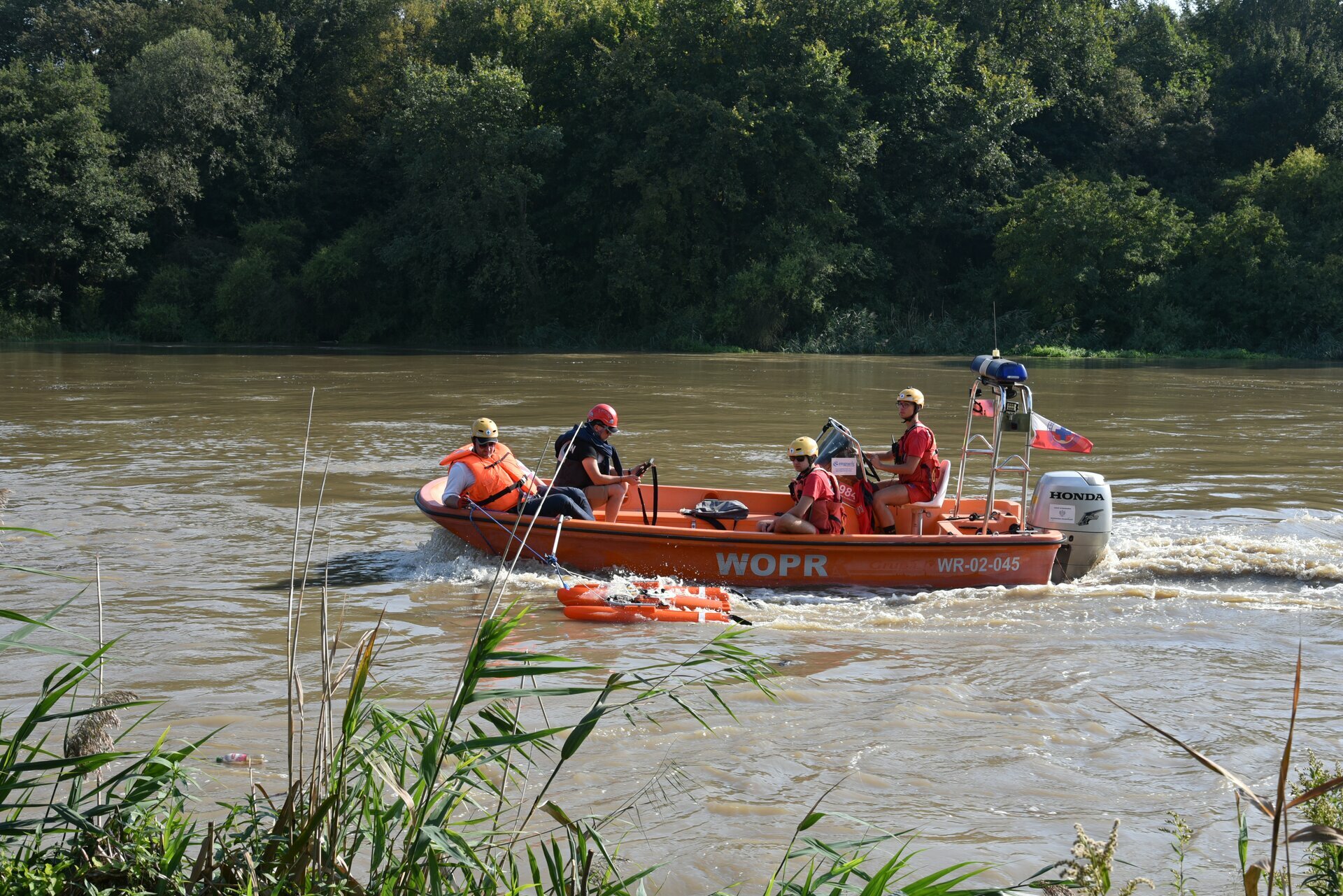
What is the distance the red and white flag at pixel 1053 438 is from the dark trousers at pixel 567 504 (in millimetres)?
3108

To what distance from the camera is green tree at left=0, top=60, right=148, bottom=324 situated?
39500 mm

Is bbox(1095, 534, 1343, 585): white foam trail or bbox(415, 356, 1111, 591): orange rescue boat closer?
bbox(415, 356, 1111, 591): orange rescue boat

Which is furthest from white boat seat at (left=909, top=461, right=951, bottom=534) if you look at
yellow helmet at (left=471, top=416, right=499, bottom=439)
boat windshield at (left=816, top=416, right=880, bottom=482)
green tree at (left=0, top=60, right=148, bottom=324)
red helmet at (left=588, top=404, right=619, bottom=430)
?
green tree at (left=0, top=60, right=148, bottom=324)

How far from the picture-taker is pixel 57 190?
3938cm

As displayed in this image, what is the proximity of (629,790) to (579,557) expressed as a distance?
3.79 meters

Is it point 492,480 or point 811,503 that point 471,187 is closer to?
point 492,480

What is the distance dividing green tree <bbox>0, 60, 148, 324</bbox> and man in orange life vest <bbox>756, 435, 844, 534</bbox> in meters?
37.4

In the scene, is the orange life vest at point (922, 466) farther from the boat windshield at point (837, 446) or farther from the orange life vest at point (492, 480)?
the orange life vest at point (492, 480)

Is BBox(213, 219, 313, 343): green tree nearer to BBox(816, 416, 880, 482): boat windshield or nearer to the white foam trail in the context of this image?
BBox(816, 416, 880, 482): boat windshield

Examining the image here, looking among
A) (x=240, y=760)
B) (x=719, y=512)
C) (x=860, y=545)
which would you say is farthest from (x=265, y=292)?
(x=240, y=760)

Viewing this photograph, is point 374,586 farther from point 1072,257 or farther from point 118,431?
point 1072,257

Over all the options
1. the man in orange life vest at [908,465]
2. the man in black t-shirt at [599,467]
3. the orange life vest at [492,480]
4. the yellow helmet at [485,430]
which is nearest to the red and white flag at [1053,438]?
the man in orange life vest at [908,465]

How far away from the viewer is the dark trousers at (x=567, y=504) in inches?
348

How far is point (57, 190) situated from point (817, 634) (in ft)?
127
